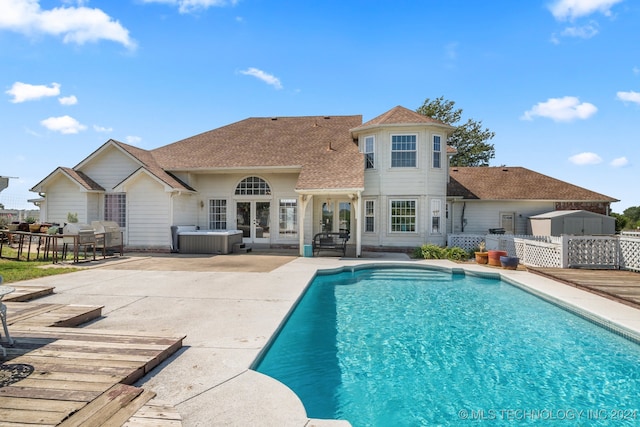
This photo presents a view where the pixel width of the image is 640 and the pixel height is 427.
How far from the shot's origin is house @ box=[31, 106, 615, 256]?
15.4 meters

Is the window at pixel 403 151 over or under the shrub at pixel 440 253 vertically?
over

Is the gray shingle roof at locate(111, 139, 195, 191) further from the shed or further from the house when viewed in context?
the shed

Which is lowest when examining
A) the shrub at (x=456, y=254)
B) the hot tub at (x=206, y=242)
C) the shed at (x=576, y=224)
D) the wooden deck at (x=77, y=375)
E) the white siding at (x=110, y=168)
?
the wooden deck at (x=77, y=375)

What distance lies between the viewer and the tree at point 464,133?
3431 centimetres

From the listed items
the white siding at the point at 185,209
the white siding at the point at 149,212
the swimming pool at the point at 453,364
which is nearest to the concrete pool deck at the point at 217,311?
the swimming pool at the point at 453,364

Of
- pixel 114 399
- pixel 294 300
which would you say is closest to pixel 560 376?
pixel 294 300

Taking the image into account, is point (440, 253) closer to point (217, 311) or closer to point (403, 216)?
point (403, 216)

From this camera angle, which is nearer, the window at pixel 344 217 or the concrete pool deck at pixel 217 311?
the concrete pool deck at pixel 217 311

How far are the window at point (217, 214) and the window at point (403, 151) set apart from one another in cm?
910

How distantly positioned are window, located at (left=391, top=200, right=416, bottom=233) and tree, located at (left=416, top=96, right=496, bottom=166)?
863 inches

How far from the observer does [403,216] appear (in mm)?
15844

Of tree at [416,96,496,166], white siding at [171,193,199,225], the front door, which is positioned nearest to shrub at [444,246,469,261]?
the front door

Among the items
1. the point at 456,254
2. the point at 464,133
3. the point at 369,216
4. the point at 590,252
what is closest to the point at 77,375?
the point at 456,254

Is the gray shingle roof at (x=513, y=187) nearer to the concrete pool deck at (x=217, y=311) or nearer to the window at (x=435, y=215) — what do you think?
the window at (x=435, y=215)
